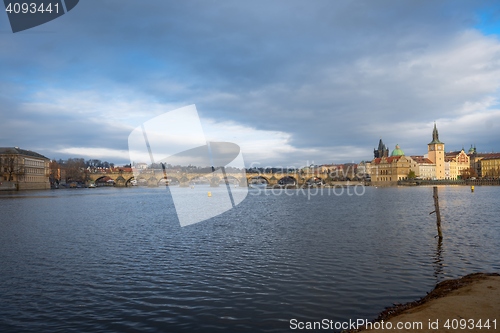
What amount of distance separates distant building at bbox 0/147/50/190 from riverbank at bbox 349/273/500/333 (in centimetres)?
11884

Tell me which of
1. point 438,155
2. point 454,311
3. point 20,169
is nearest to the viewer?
point 454,311

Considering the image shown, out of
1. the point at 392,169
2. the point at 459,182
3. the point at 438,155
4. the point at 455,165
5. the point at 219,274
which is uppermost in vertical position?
the point at 438,155

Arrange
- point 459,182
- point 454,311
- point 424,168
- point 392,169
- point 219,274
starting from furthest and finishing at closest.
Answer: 1. point 424,168
2. point 392,169
3. point 459,182
4. point 219,274
5. point 454,311

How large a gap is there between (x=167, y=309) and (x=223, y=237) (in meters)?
12.8

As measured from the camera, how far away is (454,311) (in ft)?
28.4

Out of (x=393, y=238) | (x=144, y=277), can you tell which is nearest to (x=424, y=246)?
(x=393, y=238)

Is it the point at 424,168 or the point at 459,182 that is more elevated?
the point at 424,168

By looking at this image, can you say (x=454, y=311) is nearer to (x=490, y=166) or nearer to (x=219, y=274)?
(x=219, y=274)

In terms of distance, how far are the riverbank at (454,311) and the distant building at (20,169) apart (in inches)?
4679

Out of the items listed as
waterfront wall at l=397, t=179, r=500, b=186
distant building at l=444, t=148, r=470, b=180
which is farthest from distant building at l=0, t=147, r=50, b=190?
distant building at l=444, t=148, r=470, b=180

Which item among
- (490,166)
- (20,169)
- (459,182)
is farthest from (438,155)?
(20,169)

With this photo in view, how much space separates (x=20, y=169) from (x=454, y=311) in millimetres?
125542

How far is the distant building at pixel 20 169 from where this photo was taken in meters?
110

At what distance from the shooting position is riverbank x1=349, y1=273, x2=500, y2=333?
7816 millimetres
